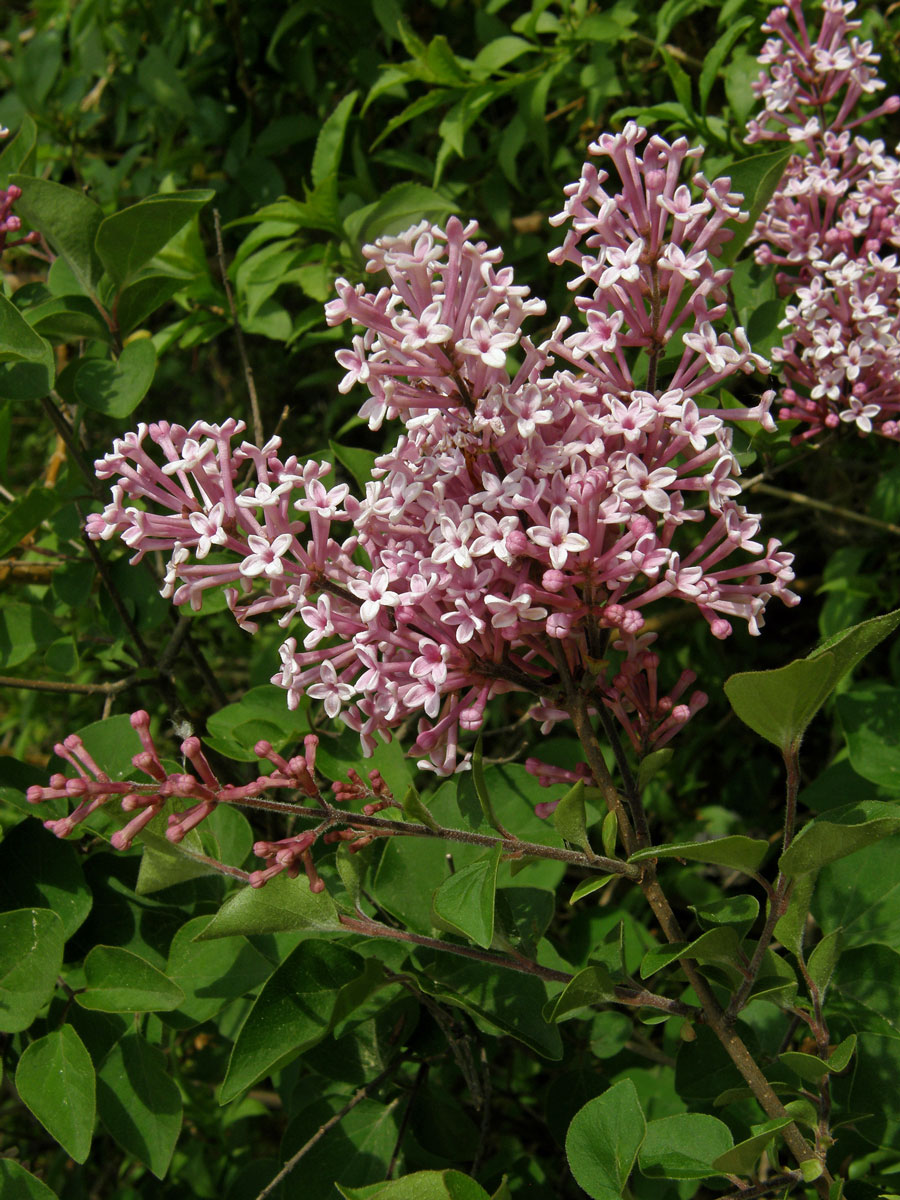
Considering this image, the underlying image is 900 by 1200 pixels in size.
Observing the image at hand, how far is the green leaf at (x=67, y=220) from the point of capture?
1.67 meters

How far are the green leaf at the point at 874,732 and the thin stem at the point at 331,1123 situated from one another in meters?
0.91

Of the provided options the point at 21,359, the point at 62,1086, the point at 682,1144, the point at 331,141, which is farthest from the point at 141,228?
the point at 682,1144

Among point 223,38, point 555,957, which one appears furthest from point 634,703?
point 223,38

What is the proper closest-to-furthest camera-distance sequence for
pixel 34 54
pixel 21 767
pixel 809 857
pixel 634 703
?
pixel 809 857 → pixel 634 703 → pixel 21 767 → pixel 34 54

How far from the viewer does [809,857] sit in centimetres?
106

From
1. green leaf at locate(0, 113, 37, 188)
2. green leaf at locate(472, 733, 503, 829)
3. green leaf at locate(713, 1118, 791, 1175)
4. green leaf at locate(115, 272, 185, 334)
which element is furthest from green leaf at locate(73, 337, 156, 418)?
green leaf at locate(713, 1118, 791, 1175)

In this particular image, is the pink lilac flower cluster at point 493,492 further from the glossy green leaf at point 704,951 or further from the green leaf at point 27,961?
the green leaf at point 27,961

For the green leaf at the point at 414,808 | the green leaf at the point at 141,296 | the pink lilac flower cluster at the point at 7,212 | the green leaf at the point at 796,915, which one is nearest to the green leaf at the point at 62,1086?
the green leaf at the point at 414,808

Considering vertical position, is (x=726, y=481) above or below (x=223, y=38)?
below

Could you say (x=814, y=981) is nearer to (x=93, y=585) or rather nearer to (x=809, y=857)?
(x=809, y=857)

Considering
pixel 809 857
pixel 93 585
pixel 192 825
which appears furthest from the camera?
pixel 93 585

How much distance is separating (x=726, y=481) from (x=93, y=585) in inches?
57.8

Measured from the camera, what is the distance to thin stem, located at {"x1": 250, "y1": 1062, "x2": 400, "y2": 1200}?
1.52 m

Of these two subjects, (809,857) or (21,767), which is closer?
(809,857)
